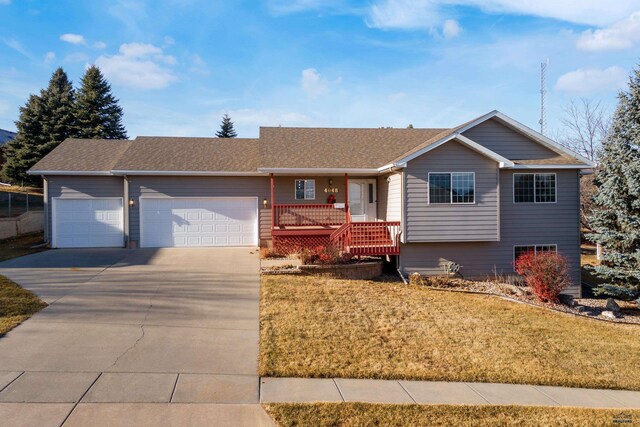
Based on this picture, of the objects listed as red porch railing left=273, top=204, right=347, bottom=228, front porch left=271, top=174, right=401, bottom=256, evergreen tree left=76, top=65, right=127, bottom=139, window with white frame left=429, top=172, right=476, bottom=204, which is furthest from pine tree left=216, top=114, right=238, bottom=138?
window with white frame left=429, top=172, right=476, bottom=204

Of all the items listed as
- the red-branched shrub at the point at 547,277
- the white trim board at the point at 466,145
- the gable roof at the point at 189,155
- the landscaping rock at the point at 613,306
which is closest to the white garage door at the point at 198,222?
the gable roof at the point at 189,155

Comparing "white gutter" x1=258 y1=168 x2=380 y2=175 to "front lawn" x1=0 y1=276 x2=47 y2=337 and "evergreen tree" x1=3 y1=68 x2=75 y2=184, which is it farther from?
"evergreen tree" x1=3 y1=68 x2=75 y2=184

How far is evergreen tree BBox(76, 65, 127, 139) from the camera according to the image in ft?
112

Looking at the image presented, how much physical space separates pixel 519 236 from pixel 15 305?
14718 millimetres

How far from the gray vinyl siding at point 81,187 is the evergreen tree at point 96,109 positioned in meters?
18.3

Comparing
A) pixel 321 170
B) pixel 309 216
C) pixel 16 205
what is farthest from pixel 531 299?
pixel 16 205

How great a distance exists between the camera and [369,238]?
47.9 ft

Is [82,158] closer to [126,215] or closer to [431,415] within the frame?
[126,215]

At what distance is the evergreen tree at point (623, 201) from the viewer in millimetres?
13523

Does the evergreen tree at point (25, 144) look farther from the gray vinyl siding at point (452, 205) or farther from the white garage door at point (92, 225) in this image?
the gray vinyl siding at point (452, 205)

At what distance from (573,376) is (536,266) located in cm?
643

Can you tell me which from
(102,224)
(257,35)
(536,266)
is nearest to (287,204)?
(257,35)

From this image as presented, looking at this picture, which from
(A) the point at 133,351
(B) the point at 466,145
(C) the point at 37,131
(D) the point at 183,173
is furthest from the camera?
(C) the point at 37,131


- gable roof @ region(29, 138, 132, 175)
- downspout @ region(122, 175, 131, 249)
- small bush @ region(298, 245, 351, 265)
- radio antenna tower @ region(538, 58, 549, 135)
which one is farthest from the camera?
radio antenna tower @ region(538, 58, 549, 135)
